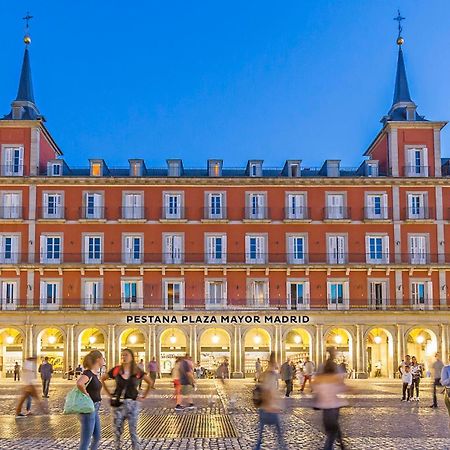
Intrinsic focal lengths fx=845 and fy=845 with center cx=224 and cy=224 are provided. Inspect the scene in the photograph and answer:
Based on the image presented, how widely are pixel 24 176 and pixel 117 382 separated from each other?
47194mm

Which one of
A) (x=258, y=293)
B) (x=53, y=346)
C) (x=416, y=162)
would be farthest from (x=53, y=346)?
(x=416, y=162)

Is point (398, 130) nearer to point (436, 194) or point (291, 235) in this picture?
point (436, 194)

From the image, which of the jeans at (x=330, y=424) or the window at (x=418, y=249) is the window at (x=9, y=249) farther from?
the jeans at (x=330, y=424)

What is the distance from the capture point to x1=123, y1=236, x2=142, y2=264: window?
60.2 m

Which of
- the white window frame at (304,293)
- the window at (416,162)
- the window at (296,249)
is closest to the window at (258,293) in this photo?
the white window frame at (304,293)

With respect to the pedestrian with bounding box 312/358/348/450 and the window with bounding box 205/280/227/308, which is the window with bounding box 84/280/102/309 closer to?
the window with bounding box 205/280/227/308

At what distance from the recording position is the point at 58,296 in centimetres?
5934

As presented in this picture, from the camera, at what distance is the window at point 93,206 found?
199 feet

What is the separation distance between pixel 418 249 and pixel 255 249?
1170 cm

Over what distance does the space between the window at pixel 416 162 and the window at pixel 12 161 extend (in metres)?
28.0

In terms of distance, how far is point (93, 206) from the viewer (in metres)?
60.7

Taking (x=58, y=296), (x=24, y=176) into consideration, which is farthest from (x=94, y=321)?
(x=24, y=176)

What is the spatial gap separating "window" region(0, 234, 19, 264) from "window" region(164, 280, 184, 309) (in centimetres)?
1072

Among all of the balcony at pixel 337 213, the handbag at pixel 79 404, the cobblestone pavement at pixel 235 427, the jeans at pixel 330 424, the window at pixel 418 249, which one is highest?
the balcony at pixel 337 213
